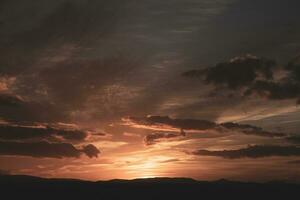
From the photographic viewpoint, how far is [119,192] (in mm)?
180375

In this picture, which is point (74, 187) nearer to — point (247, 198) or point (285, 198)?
point (247, 198)

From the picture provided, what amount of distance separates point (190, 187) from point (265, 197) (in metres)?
33.9

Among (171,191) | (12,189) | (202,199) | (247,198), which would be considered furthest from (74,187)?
(247,198)

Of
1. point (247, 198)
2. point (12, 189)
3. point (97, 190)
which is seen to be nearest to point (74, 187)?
point (97, 190)

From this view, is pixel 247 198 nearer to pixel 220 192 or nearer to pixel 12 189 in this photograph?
pixel 220 192

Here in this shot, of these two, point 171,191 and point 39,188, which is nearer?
point 39,188

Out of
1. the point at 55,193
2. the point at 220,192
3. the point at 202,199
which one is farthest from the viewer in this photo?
the point at 220,192


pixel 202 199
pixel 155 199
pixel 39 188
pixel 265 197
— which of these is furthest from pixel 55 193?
pixel 265 197

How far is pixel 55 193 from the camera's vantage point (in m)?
167

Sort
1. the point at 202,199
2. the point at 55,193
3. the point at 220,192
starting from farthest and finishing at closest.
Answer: the point at 220,192 < the point at 202,199 < the point at 55,193

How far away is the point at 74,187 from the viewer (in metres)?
184

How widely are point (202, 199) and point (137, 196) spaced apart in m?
27.5

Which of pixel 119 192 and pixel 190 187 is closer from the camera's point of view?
pixel 119 192

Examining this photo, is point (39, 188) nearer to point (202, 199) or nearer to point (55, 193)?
point (55, 193)
